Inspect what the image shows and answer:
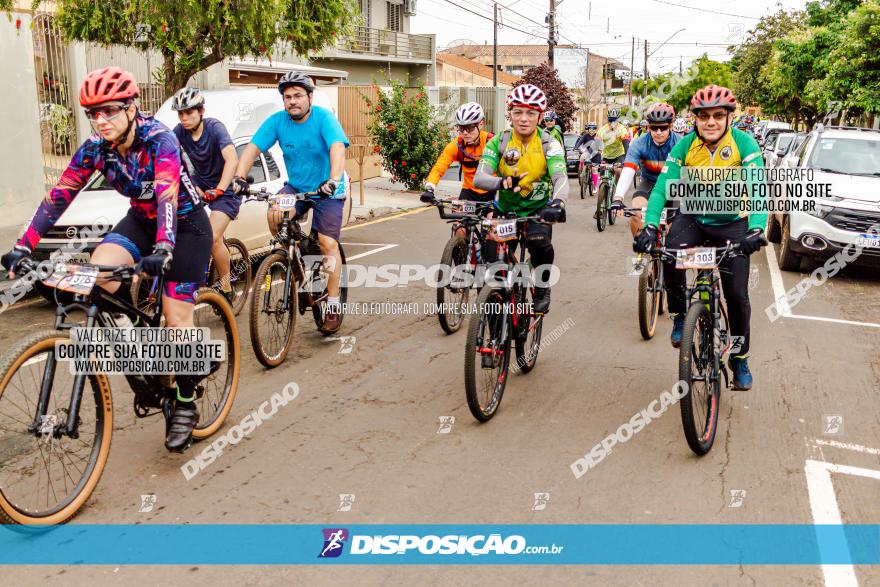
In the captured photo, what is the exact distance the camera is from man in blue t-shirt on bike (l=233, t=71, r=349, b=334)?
693 cm

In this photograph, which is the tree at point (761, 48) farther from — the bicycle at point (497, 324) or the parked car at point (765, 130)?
the bicycle at point (497, 324)

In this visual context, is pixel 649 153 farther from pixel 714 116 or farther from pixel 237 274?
pixel 237 274

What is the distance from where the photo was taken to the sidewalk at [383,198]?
17.6m

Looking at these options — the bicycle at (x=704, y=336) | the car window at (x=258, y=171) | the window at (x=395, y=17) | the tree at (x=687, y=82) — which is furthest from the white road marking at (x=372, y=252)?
the tree at (x=687, y=82)

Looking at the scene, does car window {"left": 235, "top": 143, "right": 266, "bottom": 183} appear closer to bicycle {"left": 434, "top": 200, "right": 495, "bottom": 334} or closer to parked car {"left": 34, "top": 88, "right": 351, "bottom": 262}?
parked car {"left": 34, "top": 88, "right": 351, "bottom": 262}

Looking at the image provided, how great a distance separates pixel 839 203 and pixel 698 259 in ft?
22.8

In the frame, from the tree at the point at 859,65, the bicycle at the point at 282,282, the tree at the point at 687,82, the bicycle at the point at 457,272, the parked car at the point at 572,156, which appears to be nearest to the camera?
the bicycle at the point at 282,282

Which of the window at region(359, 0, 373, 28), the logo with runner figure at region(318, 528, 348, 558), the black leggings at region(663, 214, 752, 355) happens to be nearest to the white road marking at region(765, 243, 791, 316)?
the black leggings at region(663, 214, 752, 355)

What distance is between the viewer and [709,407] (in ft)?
17.6

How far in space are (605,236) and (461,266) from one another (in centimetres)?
749

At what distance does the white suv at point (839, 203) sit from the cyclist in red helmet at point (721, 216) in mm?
5871

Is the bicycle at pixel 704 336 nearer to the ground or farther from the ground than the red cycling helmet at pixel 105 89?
nearer to the ground

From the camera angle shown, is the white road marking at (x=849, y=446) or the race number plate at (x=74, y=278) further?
the white road marking at (x=849, y=446)
